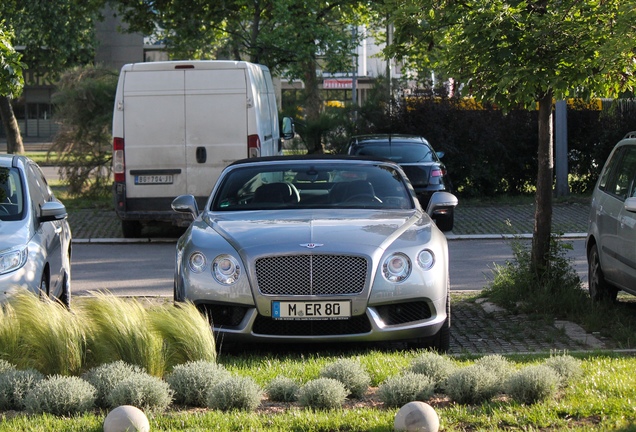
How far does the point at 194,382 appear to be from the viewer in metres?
6.03

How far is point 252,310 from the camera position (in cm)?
769

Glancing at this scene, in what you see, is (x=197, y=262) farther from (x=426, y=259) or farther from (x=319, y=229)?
(x=426, y=259)

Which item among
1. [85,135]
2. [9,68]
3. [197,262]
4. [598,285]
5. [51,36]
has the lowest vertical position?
[598,285]

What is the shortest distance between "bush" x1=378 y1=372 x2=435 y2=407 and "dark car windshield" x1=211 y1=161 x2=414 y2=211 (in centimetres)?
326

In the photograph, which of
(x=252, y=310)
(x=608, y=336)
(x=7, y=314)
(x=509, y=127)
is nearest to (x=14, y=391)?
(x=7, y=314)

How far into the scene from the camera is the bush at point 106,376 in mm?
5938

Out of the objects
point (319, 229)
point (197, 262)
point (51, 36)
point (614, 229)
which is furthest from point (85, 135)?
point (51, 36)

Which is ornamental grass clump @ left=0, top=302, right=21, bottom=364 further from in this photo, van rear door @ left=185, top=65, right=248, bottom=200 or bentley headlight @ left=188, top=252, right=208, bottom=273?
van rear door @ left=185, top=65, right=248, bottom=200

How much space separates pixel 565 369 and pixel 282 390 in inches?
65.5

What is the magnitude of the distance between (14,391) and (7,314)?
1.22m

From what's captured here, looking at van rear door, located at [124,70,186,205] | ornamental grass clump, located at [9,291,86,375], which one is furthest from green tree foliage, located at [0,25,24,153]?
ornamental grass clump, located at [9,291,86,375]

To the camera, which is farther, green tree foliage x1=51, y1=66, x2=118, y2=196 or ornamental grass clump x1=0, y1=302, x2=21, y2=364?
green tree foliage x1=51, y1=66, x2=118, y2=196

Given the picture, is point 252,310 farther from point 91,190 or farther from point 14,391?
point 91,190

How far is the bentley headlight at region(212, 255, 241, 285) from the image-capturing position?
775 centimetres
